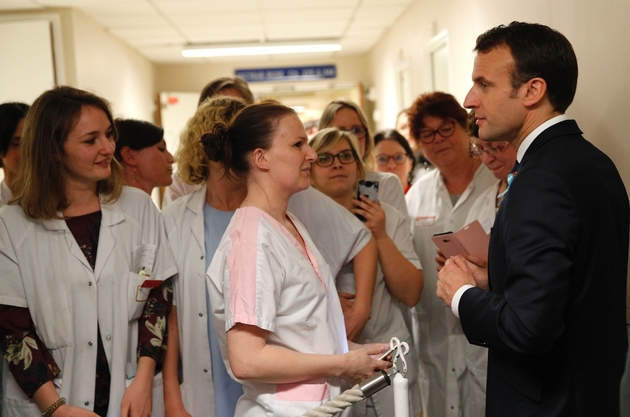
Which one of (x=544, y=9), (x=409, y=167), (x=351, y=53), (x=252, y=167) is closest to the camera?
(x=252, y=167)

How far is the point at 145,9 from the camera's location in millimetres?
5672

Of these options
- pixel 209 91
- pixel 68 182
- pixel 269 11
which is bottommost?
pixel 68 182

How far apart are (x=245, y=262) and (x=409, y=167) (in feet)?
8.56

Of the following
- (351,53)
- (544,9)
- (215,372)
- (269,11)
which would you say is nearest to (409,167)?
(544,9)

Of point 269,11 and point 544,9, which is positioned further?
point 269,11

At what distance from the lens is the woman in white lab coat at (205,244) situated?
1.85 m

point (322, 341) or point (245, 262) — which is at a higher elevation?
point (245, 262)

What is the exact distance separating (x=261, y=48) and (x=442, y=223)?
5.94 meters

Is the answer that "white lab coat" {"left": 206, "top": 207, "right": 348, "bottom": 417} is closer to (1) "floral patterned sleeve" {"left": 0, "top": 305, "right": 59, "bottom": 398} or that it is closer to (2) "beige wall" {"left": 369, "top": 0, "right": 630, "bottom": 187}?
(1) "floral patterned sleeve" {"left": 0, "top": 305, "right": 59, "bottom": 398}

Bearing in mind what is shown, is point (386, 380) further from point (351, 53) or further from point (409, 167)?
point (351, 53)

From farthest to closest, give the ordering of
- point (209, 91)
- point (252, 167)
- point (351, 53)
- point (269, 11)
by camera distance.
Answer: point (351, 53) < point (269, 11) < point (209, 91) < point (252, 167)

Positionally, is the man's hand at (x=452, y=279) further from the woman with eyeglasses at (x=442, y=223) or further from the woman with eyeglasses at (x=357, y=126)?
the woman with eyeglasses at (x=357, y=126)

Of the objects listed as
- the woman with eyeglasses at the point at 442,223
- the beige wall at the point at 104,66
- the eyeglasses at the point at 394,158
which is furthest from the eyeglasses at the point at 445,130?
the beige wall at the point at 104,66

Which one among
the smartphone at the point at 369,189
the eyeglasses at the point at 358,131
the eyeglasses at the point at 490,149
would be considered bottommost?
the smartphone at the point at 369,189
